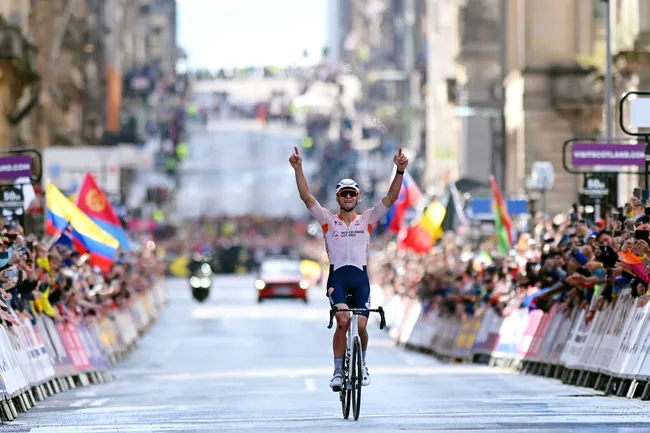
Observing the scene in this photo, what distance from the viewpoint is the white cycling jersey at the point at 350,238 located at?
62.4ft

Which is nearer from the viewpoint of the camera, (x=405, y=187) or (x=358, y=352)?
(x=358, y=352)

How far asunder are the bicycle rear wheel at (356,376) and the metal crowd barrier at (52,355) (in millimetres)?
3877

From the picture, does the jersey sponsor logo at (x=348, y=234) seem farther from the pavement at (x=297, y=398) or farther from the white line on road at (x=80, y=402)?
the white line on road at (x=80, y=402)

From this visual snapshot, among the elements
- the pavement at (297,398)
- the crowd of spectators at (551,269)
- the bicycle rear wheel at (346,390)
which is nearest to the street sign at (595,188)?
the crowd of spectators at (551,269)

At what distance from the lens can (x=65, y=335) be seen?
30234mm

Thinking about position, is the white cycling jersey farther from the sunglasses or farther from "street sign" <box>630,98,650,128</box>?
"street sign" <box>630,98,650,128</box>

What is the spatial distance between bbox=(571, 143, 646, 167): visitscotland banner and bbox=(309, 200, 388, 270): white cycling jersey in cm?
1339

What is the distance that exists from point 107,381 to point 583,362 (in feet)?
28.1

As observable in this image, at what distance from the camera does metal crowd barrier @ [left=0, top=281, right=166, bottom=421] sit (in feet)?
72.9

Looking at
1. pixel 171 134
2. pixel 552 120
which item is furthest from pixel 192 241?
pixel 552 120

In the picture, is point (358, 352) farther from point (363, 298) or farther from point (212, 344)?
point (212, 344)

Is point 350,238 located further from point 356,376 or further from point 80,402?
point 80,402

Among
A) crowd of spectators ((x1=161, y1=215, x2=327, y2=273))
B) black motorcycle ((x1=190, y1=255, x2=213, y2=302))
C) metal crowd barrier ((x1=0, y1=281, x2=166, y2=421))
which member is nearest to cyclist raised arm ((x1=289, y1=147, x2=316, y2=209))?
metal crowd barrier ((x1=0, y1=281, x2=166, y2=421))

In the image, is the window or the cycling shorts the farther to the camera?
the window
